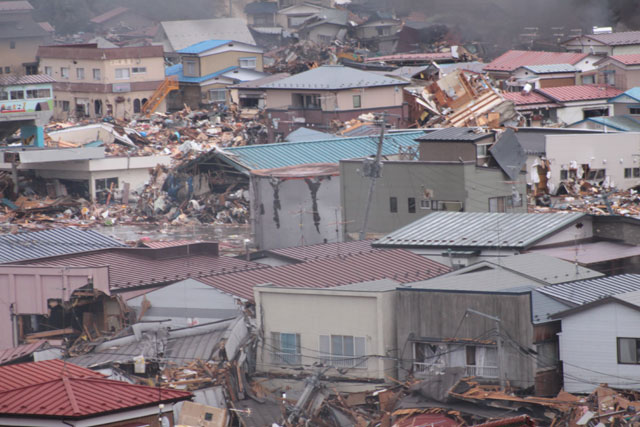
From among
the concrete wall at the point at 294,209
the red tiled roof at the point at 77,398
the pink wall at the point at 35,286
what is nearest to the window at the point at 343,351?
the red tiled roof at the point at 77,398

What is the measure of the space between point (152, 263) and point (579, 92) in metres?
17.3

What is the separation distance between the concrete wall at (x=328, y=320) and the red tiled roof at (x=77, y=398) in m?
Result: 2.67

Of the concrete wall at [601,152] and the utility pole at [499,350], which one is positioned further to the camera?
the concrete wall at [601,152]

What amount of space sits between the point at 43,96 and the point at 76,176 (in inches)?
231

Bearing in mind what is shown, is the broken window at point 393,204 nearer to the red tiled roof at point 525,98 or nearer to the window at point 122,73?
the red tiled roof at point 525,98

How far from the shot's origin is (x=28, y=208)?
2442cm

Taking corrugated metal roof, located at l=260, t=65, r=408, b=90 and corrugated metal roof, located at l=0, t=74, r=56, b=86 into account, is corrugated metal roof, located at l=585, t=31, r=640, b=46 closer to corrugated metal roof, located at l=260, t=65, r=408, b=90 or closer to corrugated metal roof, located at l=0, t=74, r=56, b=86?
corrugated metal roof, located at l=260, t=65, r=408, b=90

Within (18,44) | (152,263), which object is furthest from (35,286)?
(18,44)

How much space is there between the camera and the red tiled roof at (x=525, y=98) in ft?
94.5

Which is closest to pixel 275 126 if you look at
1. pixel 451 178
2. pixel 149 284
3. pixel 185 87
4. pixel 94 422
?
pixel 185 87

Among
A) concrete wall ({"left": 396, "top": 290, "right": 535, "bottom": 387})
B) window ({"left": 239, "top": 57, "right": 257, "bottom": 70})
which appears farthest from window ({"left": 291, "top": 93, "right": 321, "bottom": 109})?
concrete wall ({"left": 396, "top": 290, "right": 535, "bottom": 387})

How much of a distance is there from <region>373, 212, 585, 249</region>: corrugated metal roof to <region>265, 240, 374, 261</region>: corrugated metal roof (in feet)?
1.57

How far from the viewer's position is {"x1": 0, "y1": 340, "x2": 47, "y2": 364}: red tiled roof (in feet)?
39.6

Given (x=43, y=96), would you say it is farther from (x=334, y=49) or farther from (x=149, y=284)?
(x=149, y=284)
